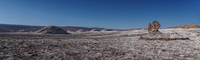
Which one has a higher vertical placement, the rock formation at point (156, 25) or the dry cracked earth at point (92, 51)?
the rock formation at point (156, 25)

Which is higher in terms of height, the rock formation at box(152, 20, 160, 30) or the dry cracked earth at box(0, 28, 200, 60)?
the rock formation at box(152, 20, 160, 30)

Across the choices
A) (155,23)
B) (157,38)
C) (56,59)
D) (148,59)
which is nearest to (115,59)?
(148,59)

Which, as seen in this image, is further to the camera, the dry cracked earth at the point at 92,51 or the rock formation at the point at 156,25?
the rock formation at the point at 156,25

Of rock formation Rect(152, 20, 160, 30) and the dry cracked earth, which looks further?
rock formation Rect(152, 20, 160, 30)

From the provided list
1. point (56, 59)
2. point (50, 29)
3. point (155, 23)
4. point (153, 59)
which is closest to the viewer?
point (56, 59)

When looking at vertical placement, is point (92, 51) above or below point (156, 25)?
below

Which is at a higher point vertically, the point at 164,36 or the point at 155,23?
the point at 155,23

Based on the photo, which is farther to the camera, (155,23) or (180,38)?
(155,23)

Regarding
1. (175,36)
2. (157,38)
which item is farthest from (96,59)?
(175,36)

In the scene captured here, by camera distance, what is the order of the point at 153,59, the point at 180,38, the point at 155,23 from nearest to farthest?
1. the point at 153,59
2. the point at 180,38
3. the point at 155,23

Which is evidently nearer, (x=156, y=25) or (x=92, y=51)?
(x=92, y=51)

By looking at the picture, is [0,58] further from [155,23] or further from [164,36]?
[155,23]

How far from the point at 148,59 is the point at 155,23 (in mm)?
15725

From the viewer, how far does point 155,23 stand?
18.5 metres
